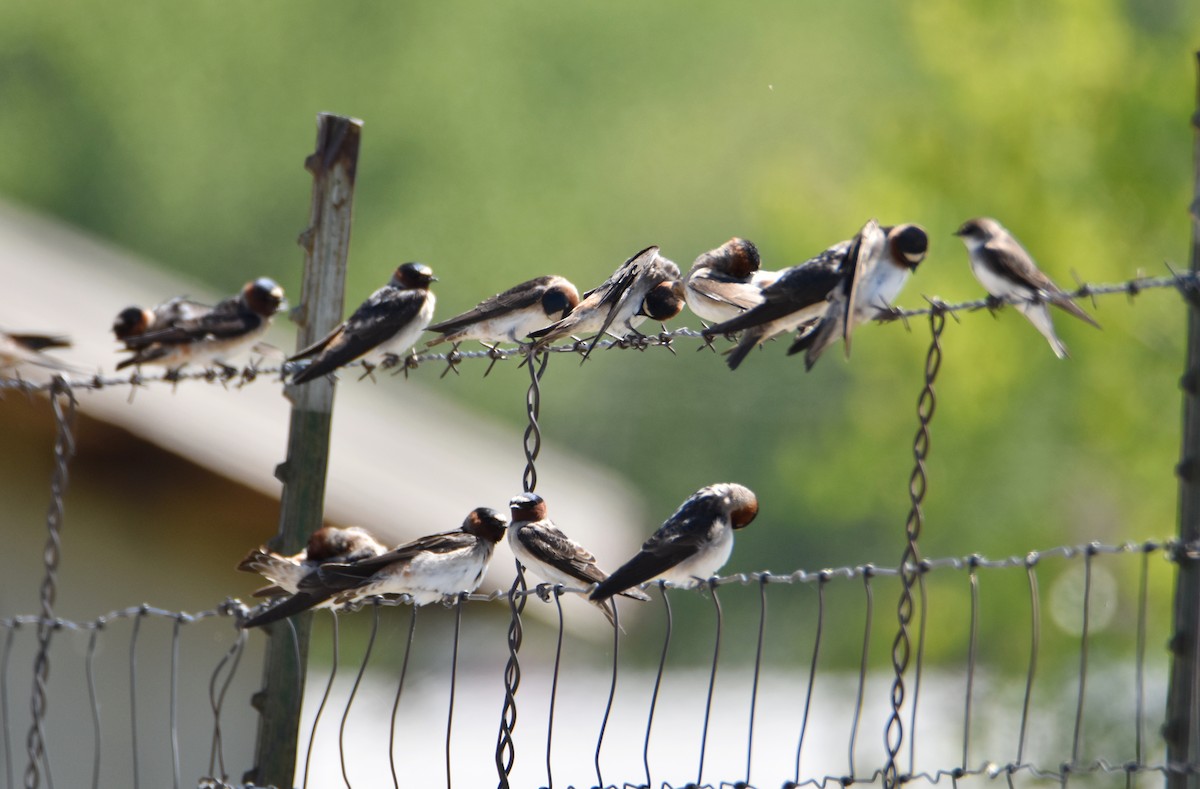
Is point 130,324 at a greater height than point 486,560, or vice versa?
point 130,324

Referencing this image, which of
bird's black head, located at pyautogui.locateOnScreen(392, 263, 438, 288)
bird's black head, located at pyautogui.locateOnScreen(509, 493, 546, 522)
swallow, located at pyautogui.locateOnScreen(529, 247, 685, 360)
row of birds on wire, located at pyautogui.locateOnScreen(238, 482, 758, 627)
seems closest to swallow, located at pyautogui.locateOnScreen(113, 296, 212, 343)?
bird's black head, located at pyautogui.locateOnScreen(392, 263, 438, 288)

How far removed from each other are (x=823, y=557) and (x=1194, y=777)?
103ft

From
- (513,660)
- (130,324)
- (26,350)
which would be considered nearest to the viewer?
(513,660)

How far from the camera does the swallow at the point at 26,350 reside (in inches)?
320

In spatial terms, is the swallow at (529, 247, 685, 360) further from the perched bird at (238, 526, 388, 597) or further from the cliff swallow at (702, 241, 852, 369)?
the perched bird at (238, 526, 388, 597)

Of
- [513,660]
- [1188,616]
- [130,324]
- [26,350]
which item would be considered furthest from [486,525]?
[130,324]

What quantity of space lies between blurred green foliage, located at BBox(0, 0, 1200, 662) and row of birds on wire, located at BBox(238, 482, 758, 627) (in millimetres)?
11082

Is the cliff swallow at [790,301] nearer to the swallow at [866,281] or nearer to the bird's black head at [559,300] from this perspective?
the swallow at [866,281]

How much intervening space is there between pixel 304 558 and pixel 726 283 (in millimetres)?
1864

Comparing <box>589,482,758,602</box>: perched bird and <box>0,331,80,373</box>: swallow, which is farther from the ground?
<box>0,331,80,373</box>: swallow

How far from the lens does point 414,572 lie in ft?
17.1

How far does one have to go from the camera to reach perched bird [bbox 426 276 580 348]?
5.84 metres

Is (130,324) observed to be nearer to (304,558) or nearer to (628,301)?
(304,558)

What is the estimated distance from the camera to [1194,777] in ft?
11.6
